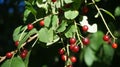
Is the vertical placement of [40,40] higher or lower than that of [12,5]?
higher

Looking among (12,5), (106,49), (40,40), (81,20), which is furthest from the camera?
(12,5)

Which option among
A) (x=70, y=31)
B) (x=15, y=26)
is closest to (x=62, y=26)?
(x=70, y=31)

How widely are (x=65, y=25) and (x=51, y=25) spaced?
0.17ft

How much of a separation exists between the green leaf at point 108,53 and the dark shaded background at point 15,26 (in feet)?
0.23

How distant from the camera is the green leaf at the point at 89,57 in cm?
182

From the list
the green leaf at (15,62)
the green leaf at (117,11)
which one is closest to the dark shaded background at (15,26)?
the green leaf at (117,11)

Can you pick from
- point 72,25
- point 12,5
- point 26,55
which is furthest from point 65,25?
point 12,5

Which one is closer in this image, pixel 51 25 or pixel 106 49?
pixel 51 25

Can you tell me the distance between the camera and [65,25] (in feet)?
4.60

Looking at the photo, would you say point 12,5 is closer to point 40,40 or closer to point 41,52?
point 41,52

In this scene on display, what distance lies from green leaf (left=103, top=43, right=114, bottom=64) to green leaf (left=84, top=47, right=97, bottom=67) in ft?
0.16

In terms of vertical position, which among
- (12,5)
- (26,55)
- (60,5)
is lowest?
(12,5)

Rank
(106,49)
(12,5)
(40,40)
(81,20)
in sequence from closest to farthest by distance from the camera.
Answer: (40,40) < (81,20) < (106,49) < (12,5)

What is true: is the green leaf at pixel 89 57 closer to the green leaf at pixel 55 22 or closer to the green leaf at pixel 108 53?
the green leaf at pixel 108 53
